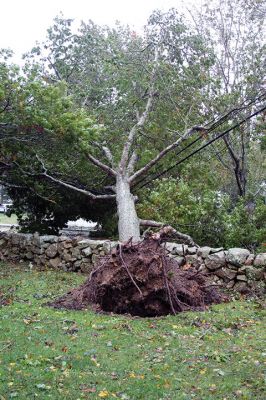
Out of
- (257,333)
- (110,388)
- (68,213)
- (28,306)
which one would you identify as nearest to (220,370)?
(110,388)

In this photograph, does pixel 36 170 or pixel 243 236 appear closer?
pixel 243 236

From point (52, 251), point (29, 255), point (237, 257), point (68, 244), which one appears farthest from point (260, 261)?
point (29, 255)

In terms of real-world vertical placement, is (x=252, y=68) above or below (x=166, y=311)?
above

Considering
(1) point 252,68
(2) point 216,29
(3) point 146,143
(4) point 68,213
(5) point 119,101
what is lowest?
(4) point 68,213

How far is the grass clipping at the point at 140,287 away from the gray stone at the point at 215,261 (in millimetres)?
1058

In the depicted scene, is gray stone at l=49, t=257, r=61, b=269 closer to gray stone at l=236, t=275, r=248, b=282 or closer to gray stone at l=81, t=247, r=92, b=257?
gray stone at l=81, t=247, r=92, b=257

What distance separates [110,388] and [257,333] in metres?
2.67

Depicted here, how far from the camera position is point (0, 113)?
10859 millimetres

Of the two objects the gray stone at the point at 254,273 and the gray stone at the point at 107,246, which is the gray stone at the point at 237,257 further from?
the gray stone at the point at 107,246

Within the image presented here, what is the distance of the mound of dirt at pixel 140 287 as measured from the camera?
7367mm

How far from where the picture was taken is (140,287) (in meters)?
7.41

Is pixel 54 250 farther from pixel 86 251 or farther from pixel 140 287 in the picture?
pixel 140 287

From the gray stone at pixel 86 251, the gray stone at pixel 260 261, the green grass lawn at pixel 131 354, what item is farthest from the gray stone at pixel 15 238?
the gray stone at pixel 260 261

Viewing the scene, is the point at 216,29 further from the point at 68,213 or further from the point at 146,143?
the point at 68,213
